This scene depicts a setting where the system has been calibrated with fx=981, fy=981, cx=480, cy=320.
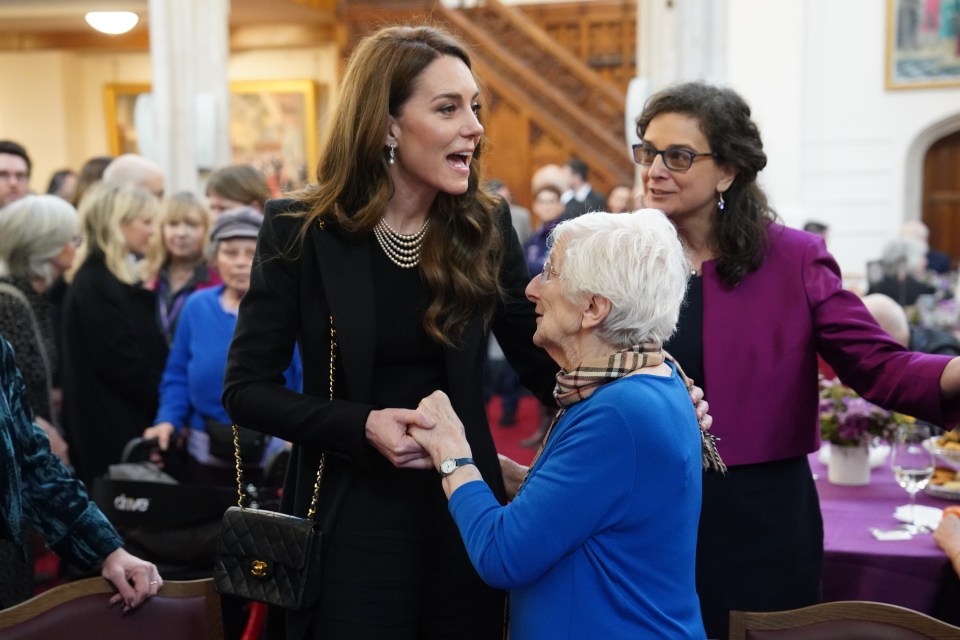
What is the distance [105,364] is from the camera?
13.6 ft

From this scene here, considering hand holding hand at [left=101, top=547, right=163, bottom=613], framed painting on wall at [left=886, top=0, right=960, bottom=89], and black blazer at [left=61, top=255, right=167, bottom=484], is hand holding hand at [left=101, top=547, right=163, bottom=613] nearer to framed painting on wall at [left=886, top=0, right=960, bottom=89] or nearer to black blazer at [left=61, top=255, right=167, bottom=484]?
black blazer at [left=61, top=255, right=167, bottom=484]

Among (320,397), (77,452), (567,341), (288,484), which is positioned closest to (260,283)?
(320,397)

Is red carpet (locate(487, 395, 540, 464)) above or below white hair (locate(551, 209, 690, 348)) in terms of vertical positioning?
below

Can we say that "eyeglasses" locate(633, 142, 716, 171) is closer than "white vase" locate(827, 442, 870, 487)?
Yes

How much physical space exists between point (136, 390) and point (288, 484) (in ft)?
7.67

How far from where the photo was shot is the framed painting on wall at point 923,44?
12.0 metres

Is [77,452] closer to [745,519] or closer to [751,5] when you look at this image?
[745,519]

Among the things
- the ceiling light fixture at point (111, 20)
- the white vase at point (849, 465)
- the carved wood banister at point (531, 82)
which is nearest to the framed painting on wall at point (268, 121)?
the carved wood banister at point (531, 82)

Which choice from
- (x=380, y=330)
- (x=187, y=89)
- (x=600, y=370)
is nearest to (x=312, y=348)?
(x=380, y=330)

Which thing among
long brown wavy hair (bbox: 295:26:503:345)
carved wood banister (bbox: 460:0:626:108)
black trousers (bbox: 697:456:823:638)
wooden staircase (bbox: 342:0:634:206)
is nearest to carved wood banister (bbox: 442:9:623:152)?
wooden staircase (bbox: 342:0:634:206)

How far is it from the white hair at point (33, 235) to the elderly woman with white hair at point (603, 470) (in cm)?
279

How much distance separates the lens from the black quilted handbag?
73.8 inches

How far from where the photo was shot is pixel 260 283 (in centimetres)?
196

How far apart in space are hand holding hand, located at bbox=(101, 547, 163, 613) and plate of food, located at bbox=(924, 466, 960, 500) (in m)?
2.36
